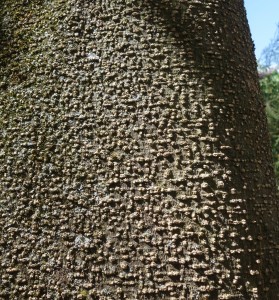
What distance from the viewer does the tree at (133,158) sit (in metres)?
0.93

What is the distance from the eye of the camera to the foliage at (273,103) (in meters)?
8.16

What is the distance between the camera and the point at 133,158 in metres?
0.98

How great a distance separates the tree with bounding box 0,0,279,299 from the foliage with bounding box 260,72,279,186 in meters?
7.27

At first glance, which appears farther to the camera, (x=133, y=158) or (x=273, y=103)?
(x=273, y=103)

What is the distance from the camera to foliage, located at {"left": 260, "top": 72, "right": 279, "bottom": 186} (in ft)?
26.8

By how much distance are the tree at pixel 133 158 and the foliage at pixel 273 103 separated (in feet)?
23.9

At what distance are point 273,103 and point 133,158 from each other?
26.3 feet

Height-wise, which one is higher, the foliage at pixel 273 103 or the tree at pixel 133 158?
the tree at pixel 133 158

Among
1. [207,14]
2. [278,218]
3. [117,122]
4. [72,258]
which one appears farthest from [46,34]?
[278,218]

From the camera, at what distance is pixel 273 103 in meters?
8.44

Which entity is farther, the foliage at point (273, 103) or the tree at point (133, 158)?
the foliage at point (273, 103)

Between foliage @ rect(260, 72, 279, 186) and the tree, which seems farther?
foliage @ rect(260, 72, 279, 186)

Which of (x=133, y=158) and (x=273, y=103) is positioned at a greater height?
(x=133, y=158)

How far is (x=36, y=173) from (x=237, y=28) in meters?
0.70
